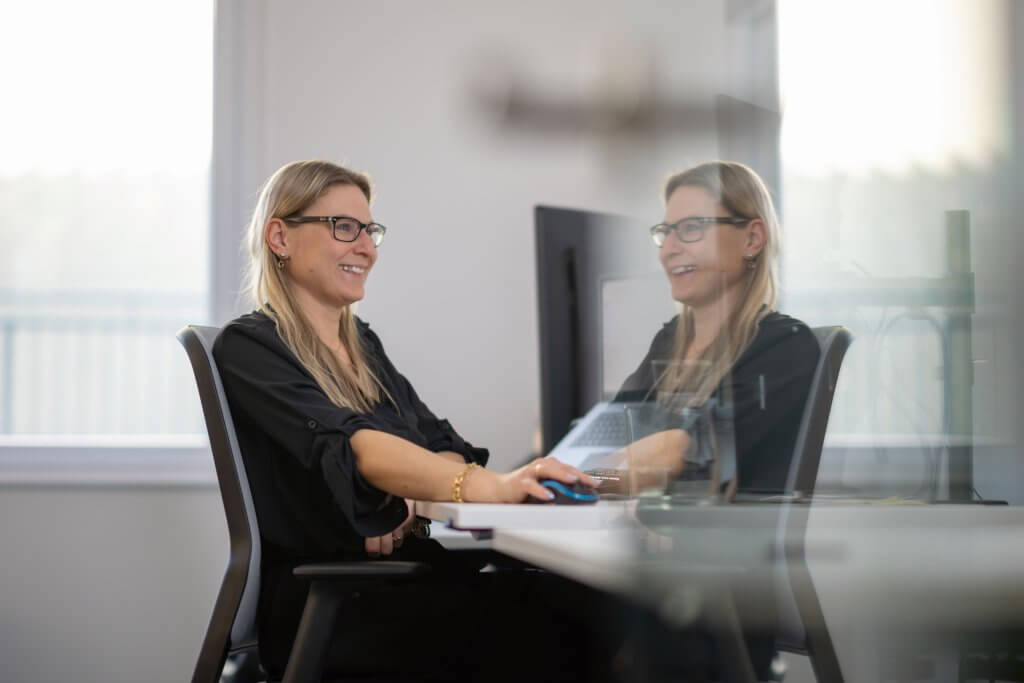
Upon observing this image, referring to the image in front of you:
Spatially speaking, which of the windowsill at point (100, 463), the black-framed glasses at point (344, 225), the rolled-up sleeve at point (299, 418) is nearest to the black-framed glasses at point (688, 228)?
the rolled-up sleeve at point (299, 418)

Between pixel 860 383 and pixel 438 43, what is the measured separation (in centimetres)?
268

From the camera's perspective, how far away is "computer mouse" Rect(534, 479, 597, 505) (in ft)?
3.67

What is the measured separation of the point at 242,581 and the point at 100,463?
158 cm

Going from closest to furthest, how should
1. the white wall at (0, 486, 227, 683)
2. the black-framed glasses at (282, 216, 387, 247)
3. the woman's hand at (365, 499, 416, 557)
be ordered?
the woman's hand at (365, 499, 416, 557) → the black-framed glasses at (282, 216, 387, 247) → the white wall at (0, 486, 227, 683)

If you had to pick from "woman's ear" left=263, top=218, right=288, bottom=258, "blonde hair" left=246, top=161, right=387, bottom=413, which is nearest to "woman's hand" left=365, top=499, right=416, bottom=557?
"blonde hair" left=246, top=161, right=387, bottom=413

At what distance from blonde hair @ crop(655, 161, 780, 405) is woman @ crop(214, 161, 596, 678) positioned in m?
0.89

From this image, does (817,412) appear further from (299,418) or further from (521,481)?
(299,418)

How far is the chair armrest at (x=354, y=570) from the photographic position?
1.18m

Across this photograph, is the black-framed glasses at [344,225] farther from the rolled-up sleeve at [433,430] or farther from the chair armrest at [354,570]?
the chair armrest at [354,570]

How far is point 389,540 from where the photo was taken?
1.41 meters

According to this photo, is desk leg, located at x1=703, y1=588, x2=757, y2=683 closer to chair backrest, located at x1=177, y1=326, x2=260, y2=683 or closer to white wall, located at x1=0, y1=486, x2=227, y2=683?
chair backrest, located at x1=177, y1=326, x2=260, y2=683

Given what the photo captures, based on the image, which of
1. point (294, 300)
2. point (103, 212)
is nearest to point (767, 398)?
point (294, 300)

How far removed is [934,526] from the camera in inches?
9.3

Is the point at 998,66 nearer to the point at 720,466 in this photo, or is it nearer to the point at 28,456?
the point at 720,466
